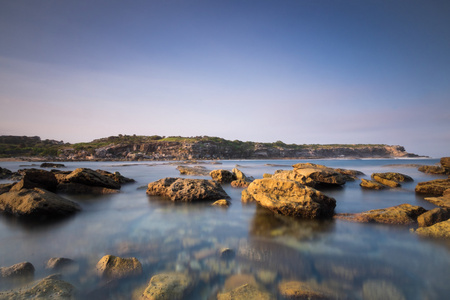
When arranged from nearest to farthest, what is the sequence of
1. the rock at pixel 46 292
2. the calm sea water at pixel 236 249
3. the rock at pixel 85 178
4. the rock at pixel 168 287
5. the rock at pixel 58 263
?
the rock at pixel 46 292 → the rock at pixel 168 287 → the calm sea water at pixel 236 249 → the rock at pixel 58 263 → the rock at pixel 85 178

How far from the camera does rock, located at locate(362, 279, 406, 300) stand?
2.97m

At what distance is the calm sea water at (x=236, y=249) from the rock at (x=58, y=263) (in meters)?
0.12

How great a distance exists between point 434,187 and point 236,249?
12.1 metres

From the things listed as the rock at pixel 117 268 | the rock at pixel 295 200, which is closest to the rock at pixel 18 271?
the rock at pixel 117 268

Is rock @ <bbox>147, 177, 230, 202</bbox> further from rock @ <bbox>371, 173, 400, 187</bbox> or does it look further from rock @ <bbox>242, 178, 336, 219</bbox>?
rock @ <bbox>371, 173, 400, 187</bbox>

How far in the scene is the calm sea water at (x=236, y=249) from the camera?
10.7ft

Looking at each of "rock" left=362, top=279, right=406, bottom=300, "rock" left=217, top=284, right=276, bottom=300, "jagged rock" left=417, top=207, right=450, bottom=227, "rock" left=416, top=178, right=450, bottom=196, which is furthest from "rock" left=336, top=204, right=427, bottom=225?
"rock" left=416, top=178, right=450, bottom=196

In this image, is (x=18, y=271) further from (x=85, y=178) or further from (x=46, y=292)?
(x=85, y=178)

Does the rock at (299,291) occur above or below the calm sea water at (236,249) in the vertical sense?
above

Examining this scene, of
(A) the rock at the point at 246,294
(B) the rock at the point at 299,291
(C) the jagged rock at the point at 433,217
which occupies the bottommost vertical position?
(B) the rock at the point at 299,291

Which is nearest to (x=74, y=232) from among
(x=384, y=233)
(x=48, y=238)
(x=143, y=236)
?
(x=48, y=238)

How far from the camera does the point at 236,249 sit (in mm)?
4469

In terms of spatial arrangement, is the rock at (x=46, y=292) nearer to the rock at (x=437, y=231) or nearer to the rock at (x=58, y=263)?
the rock at (x=58, y=263)

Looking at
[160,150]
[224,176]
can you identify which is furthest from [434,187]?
[160,150]
